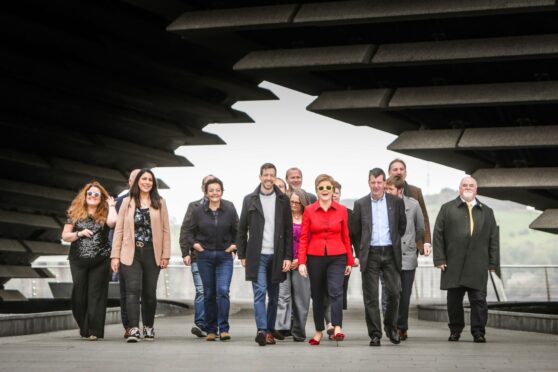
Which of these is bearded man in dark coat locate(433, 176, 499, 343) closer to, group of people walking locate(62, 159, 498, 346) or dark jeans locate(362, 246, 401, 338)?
group of people walking locate(62, 159, 498, 346)

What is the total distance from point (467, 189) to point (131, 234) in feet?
11.5

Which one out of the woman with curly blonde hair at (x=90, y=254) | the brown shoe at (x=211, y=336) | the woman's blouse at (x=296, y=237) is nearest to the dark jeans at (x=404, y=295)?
the woman's blouse at (x=296, y=237)

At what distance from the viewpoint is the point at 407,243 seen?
12758 millimetres

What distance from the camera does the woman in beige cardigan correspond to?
12531 millimetres

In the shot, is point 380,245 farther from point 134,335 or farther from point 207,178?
point 134,335

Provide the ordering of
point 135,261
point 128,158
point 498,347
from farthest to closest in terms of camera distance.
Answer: point 128,158, point 135,261, point 498,347

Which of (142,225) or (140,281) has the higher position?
(142,225)

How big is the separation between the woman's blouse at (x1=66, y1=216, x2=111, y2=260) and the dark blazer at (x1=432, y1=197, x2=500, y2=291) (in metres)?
3.52

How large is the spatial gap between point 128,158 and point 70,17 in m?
5.24

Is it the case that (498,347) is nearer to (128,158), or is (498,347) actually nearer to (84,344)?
(84,344)

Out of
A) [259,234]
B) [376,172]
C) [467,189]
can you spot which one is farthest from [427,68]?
[259,234]

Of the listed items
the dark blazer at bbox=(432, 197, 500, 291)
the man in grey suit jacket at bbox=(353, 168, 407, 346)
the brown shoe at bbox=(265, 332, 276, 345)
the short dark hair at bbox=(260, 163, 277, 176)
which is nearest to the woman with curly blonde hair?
the short dark hair at bbox=(260, 163, 277, 176)

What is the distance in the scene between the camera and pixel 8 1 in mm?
16141

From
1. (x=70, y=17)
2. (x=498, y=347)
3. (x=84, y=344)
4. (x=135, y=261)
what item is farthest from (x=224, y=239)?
(x=70, y=17)
